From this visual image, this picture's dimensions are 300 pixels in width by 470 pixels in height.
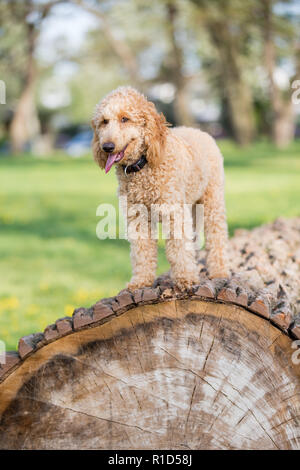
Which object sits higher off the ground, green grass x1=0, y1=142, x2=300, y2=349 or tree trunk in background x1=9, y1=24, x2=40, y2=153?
tree trunk in background x1=9, y1=24, x2=40, y2=153

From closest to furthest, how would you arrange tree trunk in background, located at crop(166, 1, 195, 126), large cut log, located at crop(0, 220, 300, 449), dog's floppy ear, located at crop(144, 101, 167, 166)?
large cut log, located at crop(0, 220, 300, 449), dog's floppy ear, located at crop(144, 101, 167, 166), tree trunk in background, located at crop(166, 1, 195, 126)

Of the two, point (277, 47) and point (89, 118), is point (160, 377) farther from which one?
point (277, 47)

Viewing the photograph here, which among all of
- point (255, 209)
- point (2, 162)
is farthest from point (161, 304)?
point (2, 162)

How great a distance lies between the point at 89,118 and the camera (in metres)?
3.53

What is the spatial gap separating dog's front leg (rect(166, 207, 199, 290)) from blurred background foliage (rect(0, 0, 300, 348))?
0.88 m

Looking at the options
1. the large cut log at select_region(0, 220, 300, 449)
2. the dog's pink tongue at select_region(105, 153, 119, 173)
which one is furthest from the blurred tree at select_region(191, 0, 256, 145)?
the large cut log at select_region(0, 220, 300, 449)

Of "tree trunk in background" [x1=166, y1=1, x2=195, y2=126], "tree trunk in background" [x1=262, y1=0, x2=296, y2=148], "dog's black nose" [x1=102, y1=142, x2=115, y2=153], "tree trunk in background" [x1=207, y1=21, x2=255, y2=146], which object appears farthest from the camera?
"tree trunk in background" [x1=166, y1=1, x2=195, y2=126]

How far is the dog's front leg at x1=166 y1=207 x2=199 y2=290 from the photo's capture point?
3250 millimetres

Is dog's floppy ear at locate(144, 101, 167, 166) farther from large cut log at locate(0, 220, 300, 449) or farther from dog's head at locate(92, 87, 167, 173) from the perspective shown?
large cut log at locate(0, 220, 300, 449)

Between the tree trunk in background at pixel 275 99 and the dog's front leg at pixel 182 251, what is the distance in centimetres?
2406

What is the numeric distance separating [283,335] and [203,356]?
1.23 feet

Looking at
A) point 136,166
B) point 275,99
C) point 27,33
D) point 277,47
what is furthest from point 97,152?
point 277,47

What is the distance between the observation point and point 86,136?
1886 inches

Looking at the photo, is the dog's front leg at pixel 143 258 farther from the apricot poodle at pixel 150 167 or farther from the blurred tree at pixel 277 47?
the blurred tree at pixel 277 47
